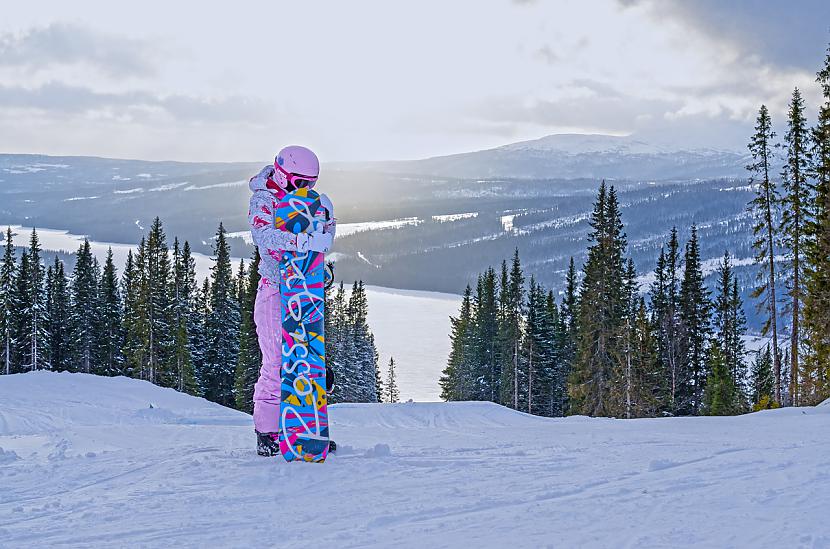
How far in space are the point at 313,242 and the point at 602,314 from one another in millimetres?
31690

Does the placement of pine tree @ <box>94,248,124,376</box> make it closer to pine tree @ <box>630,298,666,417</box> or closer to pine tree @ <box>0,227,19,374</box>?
pine tree @ <box>0,227,19,374</box>

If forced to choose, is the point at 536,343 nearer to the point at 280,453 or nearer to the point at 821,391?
the point at 821,391

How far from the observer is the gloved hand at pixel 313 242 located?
317 inches

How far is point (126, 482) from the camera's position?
22.4 ft

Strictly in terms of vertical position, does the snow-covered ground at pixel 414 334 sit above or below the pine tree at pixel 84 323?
below

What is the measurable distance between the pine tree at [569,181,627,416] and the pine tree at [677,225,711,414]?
8.76 m

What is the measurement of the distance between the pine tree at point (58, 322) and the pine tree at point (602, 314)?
34.6m

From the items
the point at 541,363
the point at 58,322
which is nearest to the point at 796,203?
the point at 541,363

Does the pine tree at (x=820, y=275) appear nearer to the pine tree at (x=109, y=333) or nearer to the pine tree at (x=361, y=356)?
the pine tree at (x=361, y=356)

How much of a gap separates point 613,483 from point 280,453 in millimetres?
3553

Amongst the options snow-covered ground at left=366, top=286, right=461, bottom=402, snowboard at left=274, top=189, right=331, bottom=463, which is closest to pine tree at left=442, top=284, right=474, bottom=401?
snow-covered ground at left=366, top=286, right=461, bottom=402

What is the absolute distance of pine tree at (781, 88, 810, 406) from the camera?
3042 cm

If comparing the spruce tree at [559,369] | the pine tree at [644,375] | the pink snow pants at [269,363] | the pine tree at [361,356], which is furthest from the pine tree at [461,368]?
the pink snow pants at [269,363]

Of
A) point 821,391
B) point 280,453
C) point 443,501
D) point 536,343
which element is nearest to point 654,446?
point 443,501
